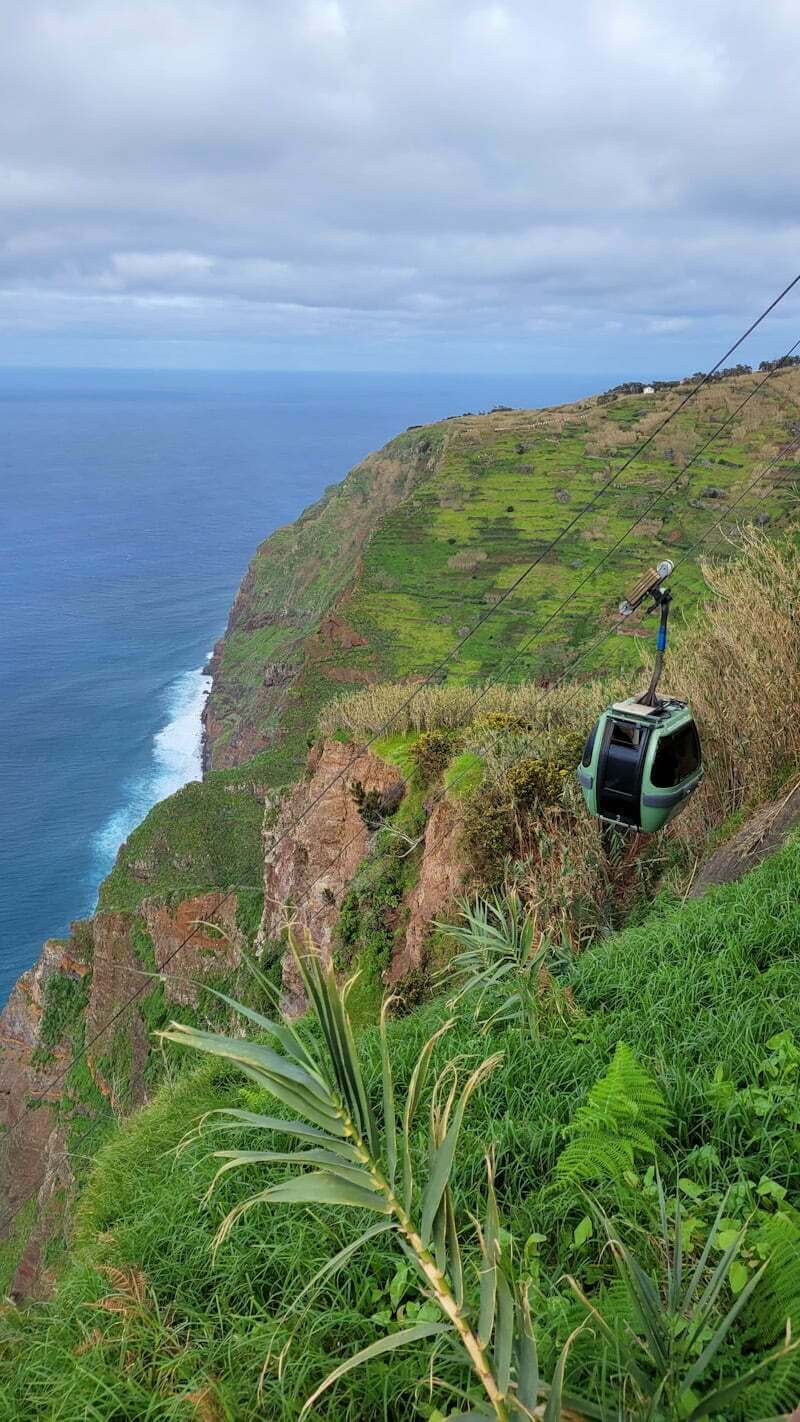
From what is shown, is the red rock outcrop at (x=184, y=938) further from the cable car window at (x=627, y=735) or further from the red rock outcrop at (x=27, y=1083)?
the cable car window at (x=627, y=735)

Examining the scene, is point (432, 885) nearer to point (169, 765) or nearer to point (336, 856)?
point (336, 856)

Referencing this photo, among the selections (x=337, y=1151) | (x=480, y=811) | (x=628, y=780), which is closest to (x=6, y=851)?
(x=480, y=811)

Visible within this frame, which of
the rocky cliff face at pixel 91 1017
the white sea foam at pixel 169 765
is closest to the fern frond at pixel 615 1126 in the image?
the rocky cliff face at pixel 91 1017

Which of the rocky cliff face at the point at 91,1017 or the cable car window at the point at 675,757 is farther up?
the cable car window at the point at 675,757

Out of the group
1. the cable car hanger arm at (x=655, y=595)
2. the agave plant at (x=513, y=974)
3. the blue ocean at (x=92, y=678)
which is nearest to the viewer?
the agave plant at (x=513, y=974)

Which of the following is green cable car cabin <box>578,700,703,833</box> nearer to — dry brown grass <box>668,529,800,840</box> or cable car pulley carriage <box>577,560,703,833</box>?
cable car pulley carriage <box>577,560,703,833</box>

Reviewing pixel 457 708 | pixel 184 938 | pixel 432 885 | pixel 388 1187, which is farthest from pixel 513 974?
pixel 184 938
